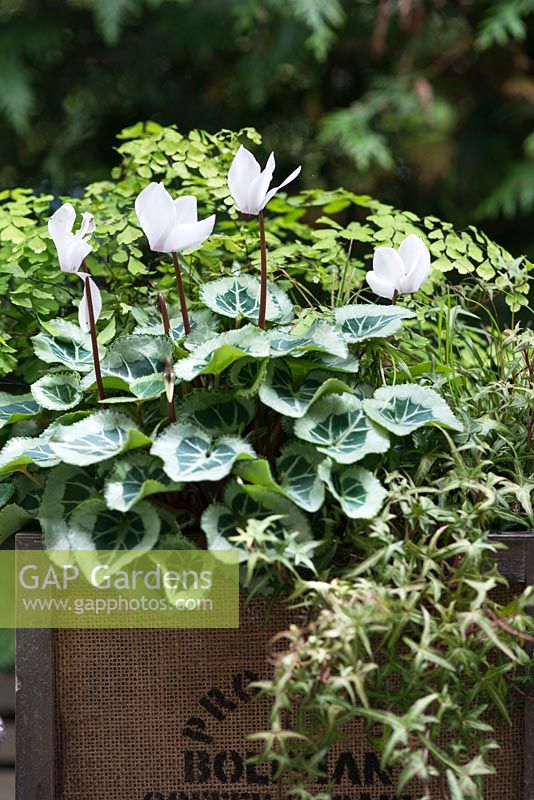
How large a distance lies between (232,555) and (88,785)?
0.95 feet

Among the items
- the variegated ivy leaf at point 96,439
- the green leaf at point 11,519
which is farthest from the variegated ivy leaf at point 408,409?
the green leaf at point 11,519

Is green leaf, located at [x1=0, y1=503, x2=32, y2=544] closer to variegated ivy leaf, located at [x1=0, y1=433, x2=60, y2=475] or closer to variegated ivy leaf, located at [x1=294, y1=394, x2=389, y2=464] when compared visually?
variegated ivy leaf, located at [x1=0, y1=433, x2=60, y2=475]

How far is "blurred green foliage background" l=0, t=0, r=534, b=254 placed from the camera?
271cm

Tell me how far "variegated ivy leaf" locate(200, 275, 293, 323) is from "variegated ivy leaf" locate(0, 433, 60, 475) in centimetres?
21

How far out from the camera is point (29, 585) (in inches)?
32.3

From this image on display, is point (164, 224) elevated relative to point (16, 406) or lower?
elevated

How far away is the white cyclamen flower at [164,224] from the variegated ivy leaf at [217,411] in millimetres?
142

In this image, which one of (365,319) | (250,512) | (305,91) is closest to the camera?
(250,512)

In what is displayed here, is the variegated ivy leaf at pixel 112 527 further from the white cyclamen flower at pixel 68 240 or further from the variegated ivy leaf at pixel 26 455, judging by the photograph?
the white cyclamen flower at pixel 68 240

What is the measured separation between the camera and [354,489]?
0.80 meters

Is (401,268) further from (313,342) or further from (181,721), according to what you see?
(181,721)

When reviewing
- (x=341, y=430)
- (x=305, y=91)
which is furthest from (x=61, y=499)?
(x=305, y=91)

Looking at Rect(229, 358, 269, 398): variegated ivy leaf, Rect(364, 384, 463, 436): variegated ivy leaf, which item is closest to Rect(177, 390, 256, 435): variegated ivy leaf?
Rect(229, 358, 269, 398): variegated ivy leaf

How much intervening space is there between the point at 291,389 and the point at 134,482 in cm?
18
